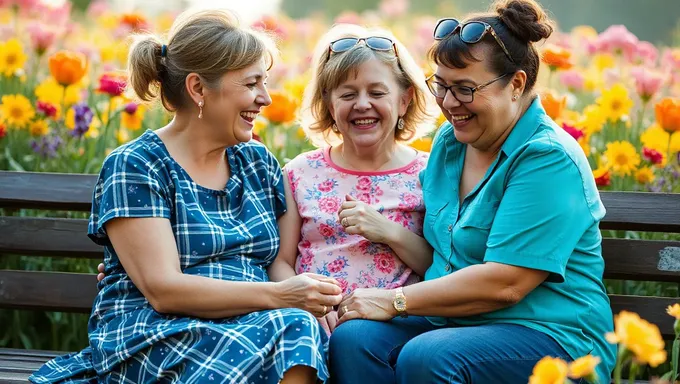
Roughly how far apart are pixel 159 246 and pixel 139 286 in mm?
136

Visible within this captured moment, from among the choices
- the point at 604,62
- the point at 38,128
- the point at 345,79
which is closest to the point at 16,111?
the point at 38,128

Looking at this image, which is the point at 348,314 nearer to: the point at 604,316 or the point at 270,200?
the point at 270,200

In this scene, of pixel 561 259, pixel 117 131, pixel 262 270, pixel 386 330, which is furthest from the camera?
pixel 117 131

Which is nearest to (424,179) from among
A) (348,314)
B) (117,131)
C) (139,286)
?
(348,314)

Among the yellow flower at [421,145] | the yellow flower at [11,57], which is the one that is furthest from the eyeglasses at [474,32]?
the yellow flower at [11,57]

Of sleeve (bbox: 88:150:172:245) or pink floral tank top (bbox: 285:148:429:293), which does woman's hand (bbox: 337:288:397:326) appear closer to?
pink floral tank top (bbox: 285:148:429:293)

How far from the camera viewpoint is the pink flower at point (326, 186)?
3078 mm

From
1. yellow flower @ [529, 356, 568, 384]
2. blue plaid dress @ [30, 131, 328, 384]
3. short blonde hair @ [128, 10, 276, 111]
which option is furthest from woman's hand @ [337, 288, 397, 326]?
yellow flower @ [529, 356, 568, 384]

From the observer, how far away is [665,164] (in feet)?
12.4

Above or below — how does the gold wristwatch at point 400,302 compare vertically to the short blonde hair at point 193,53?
below

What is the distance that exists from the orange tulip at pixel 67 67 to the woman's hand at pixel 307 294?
1.87m

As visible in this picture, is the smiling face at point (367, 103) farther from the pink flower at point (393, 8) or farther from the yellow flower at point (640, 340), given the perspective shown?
the pink flower at point (393, 8)

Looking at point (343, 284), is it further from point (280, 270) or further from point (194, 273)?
point (194, 273)

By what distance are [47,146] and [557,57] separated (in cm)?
225
